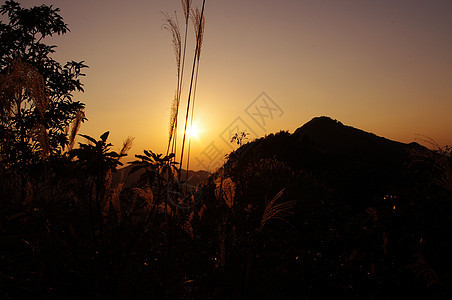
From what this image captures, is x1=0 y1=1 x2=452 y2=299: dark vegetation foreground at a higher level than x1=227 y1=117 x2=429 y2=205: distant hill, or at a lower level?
lower

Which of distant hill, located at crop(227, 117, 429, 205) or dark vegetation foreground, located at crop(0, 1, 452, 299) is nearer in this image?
dark vegetation foreground, located at crop(0, 1, 452, 299)

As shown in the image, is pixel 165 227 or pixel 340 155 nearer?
pixel 165 227

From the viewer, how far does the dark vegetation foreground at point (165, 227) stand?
2119mm

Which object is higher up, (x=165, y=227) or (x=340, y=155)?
(x=340, y=155)

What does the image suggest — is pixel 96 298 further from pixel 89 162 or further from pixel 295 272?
pixel 295 272

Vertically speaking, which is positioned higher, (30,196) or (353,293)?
(30,196)

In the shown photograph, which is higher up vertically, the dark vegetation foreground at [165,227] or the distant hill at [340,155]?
the distant hill at [340,155]

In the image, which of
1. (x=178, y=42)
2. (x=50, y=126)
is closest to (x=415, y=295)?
(x=178, y=42)

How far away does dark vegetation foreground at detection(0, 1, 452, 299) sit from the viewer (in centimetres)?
212

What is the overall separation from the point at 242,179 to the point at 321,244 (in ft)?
10.6

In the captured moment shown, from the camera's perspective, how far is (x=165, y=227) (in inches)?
144

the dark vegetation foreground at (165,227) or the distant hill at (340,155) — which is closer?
the dark vegetation foreground at (165,227)

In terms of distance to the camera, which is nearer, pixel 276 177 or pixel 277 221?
pixel 277 221

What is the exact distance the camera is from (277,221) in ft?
20.5
